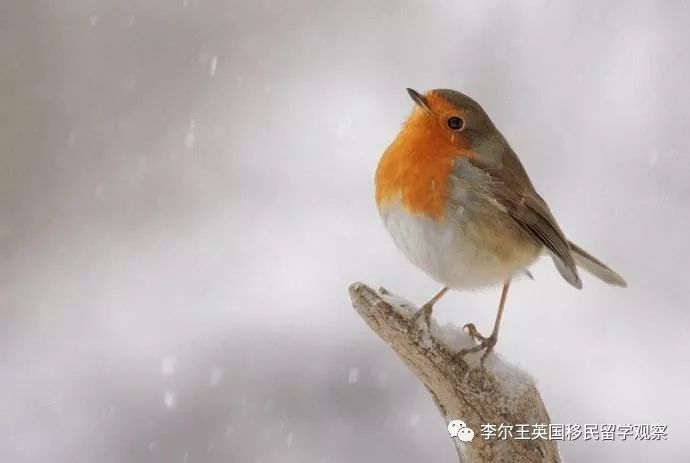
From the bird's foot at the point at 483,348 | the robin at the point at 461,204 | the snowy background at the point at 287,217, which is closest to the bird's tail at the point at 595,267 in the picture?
the robin at the point at 461,204

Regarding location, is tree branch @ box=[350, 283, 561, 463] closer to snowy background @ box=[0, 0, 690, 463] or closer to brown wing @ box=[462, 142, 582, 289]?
brown wing @ box=[462, 142, 582, 289]

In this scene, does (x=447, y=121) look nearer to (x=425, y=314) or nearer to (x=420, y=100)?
(x=420, y=100)

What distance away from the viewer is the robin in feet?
6.81

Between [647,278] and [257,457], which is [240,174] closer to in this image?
[257,457]

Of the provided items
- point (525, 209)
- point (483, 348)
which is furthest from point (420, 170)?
point (483, 348)

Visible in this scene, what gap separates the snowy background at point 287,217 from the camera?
452 cm

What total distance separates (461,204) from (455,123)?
18 centimetres

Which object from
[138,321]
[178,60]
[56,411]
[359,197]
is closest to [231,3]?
[178,60]

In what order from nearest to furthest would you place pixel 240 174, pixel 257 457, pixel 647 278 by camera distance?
1. pixel 257 457
2. pixel 647 278
3. pixel 240 174

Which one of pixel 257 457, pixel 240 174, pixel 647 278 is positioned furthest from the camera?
pixel 240 174

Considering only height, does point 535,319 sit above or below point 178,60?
below

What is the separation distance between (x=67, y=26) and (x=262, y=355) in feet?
7.03

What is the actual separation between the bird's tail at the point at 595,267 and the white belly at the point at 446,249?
208 millimetres

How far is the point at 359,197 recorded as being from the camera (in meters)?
4.98
